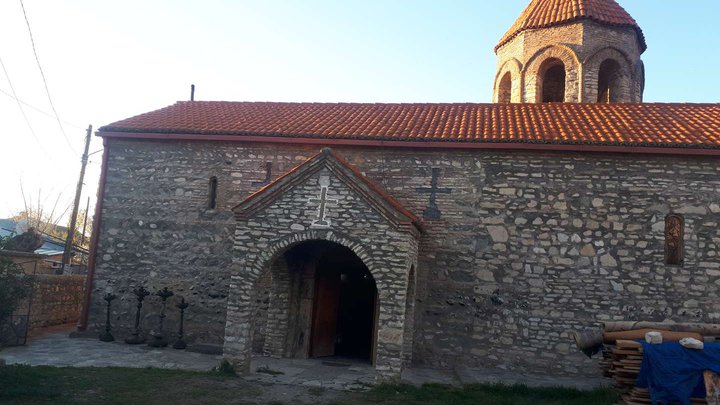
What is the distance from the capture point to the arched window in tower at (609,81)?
16.2m

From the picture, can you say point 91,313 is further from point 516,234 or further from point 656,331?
point 656,331

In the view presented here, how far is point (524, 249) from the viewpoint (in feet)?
37.3

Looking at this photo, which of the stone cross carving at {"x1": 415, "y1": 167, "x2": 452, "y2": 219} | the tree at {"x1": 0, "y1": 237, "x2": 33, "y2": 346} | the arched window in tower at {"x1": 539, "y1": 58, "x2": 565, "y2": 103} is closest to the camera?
the tree at {"x1": 0, "y1": 237, "x2": 33, "y2": 346}

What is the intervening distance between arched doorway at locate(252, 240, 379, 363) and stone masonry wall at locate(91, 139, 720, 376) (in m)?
1.35

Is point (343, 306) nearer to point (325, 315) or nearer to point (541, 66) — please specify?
point (325, 315)

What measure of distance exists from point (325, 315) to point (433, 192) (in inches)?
147

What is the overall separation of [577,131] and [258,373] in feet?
27.5

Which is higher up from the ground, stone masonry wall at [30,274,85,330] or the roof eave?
the roof eave

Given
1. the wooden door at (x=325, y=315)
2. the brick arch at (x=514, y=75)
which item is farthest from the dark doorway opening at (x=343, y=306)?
the brick arch at (x=514, y=75)

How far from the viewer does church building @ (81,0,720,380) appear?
10.0 m

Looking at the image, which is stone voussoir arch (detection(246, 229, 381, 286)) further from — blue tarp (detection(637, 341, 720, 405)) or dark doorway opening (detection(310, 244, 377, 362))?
blue tarp (detection(637, 341, 720, 405))

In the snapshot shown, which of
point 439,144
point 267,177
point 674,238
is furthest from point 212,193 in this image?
point 674,238

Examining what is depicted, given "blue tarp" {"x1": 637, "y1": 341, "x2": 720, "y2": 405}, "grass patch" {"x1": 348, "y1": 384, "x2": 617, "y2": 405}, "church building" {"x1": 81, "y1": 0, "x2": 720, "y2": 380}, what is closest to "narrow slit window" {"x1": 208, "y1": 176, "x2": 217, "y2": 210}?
"church building" {"x1": 81, "y1": 0, "x2": 720, "y2": 380}

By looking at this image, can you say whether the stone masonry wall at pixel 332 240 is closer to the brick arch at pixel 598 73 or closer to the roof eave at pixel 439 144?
the roof eave at pixel 439 144
